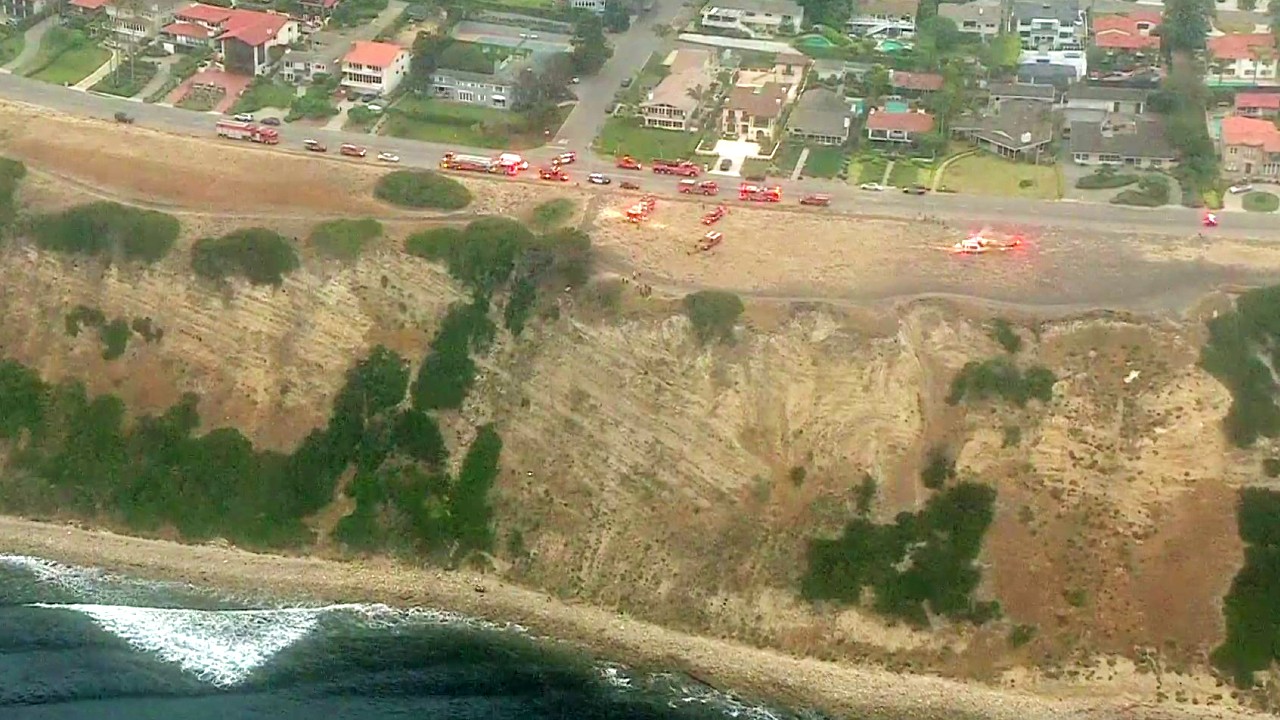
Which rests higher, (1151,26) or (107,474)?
(1151,26)

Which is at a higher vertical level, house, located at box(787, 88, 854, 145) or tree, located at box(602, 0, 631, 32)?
tree, located at box(602, 0, 631, 32)

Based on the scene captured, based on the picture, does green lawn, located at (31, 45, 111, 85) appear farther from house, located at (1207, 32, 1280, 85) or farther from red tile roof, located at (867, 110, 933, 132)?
house, located at (1207, 32, 1280, 85)

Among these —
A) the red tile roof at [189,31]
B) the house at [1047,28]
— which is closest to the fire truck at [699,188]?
the house at [1047,28]

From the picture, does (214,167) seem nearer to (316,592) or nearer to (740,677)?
(316,592)

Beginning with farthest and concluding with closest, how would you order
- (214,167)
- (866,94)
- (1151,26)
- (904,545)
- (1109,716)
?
(1151,26) → (866,94) → (214,167) → (904,545) → (1109,716)

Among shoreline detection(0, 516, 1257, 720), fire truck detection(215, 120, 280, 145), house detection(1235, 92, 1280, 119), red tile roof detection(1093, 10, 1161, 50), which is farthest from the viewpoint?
red tile roof detection(1093, 10, 1161, 50)

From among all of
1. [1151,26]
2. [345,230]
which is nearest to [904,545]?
[345,230]

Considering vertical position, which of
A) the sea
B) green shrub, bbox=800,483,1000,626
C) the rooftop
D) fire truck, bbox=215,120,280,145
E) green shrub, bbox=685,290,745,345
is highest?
the rooftop

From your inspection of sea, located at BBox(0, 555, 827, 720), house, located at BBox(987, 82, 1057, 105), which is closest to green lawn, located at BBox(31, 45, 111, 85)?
sea, located at BBox(0, 555, 827, 720)

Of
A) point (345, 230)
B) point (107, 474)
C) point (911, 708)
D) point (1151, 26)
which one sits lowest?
point (911, 708)
